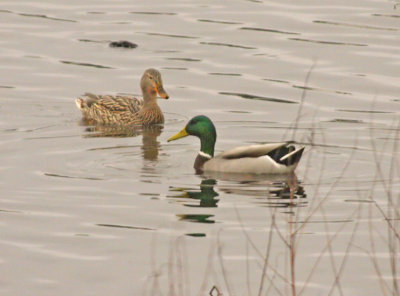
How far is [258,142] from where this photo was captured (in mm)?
17344

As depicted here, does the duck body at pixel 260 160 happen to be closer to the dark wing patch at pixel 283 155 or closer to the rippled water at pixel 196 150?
the dark wing patch at pixel 283 155

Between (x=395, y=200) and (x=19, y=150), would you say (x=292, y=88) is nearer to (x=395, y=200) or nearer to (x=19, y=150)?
(x=19, y=150)

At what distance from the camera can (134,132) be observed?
19438 millimetres

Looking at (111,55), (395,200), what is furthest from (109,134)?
(395,200)

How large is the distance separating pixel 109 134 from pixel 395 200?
6.69 m

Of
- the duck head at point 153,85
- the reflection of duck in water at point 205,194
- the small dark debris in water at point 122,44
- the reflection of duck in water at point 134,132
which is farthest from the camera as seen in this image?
the small dark debris in water at point 122,44

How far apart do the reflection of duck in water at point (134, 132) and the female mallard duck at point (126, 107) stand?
16 centimetres

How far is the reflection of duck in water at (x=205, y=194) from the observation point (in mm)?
13562

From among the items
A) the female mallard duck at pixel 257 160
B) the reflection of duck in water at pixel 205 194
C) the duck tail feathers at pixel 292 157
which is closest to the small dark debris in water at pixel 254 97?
the female mallard duck at pixel 257 160

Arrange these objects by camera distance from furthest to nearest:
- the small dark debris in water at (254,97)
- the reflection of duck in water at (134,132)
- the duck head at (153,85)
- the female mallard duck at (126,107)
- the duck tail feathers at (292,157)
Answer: the duck head at (153,85), the small dark debris in water at (254,97), the female mallard duck at (126,107), the reflection of duck in water at (134,132), the duck tail feathers at (292,157)

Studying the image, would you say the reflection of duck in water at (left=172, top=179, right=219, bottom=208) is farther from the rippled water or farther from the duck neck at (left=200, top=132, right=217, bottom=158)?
the duck neck at (left=200, top=132, right=217, bottom=158)

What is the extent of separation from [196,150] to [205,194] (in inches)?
120

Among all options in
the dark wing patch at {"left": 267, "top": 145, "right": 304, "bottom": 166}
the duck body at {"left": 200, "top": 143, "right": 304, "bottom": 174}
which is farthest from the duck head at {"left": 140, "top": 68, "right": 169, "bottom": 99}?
the dark wing patch at {"left": 267, "top": 145, "right": 304, "bottom": 166}

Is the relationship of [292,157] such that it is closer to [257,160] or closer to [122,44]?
[257,160]
